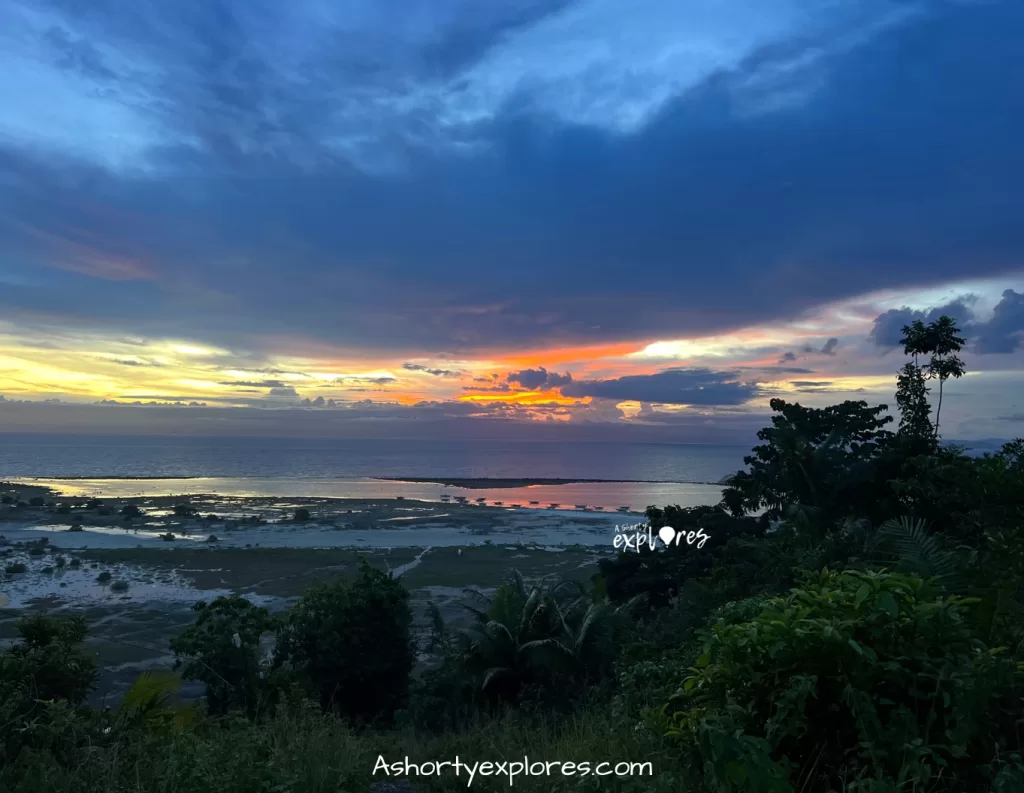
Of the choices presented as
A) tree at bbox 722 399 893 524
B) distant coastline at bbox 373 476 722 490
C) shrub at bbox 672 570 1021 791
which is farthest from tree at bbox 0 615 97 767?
distant coastline at bbox 373 476 722 490

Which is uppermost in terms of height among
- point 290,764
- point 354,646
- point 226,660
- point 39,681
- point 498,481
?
point 290,764

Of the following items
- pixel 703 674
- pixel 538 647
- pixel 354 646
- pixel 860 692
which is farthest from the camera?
pixel 354 646

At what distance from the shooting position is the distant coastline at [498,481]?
104375mm

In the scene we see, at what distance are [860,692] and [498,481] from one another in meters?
108

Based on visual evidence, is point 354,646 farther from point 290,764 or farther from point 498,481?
point 498,481

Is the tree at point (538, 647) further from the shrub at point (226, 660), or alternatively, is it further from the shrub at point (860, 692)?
the shrub at point (860, 692)

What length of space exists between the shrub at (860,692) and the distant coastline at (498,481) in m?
98.0

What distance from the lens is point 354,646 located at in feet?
48.7

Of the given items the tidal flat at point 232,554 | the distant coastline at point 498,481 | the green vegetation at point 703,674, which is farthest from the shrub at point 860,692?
the distant coastline at point 498,481

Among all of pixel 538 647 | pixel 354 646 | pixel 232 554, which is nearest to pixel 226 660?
pixel 354 646

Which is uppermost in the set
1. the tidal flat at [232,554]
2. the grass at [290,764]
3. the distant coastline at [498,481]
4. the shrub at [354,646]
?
the grass at [290,764]

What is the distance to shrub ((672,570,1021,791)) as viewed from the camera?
3.09 meters

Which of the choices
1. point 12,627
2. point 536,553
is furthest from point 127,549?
point 536,553

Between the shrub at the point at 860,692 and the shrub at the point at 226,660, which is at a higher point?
the shrub at the point at 860,692
